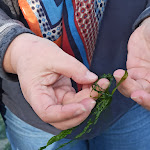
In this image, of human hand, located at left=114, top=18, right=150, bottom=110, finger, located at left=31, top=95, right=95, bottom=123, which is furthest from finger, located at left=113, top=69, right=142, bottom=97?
finger, located at left=31, top=95, right=95, bottom=123

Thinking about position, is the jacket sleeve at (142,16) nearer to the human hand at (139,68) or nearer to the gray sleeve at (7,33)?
the human hand at (139,68)

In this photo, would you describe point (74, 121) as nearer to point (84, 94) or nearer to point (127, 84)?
point (84, 94)

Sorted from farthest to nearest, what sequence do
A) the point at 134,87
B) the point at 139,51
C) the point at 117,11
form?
1. the point at 117,11
2. the point at 139,51
3. the point at 134,87

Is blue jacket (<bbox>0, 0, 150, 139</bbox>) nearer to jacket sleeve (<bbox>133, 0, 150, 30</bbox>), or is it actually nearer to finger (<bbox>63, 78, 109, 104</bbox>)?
jacket sleeve (<bbox>133, 0, 150, 30</bbox>)

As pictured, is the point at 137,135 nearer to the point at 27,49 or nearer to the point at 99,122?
the point at 99,122

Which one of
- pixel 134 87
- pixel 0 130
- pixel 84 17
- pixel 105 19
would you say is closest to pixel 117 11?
pixel 105 19

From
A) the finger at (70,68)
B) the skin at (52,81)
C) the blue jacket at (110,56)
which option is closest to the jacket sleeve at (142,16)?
the blue jacket at (110,56)
